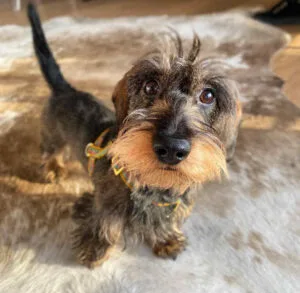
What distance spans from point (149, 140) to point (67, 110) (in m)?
0.65

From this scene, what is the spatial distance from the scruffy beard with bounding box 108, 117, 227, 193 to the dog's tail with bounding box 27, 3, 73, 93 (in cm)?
64

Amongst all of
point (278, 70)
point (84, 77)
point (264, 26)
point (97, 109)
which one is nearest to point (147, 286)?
point (97, 109)

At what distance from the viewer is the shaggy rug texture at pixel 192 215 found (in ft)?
4.25

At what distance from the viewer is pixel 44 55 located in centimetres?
144

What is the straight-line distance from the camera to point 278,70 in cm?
241

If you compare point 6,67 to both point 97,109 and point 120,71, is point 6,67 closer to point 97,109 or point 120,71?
point 120,71

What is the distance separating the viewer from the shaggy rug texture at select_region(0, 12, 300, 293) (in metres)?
1.30

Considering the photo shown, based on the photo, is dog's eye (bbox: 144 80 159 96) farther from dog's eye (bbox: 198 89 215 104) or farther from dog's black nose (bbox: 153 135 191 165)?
dog's black nose (bbox: 153 135 191 165)

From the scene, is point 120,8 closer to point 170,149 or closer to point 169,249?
point 169,249

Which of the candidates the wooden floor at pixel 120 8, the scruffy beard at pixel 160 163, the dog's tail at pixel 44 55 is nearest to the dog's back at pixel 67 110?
the dog's tail at pixel 44 55

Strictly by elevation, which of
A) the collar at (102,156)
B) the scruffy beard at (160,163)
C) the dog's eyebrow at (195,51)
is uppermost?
→ the dog's eyebrow at (195,51)

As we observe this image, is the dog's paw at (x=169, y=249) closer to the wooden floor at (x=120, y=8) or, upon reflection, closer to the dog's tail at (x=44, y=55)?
the dog's tail at (x=44, y=55)

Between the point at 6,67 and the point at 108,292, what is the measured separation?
1.82 m

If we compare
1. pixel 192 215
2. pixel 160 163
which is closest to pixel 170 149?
pixel 160 163
